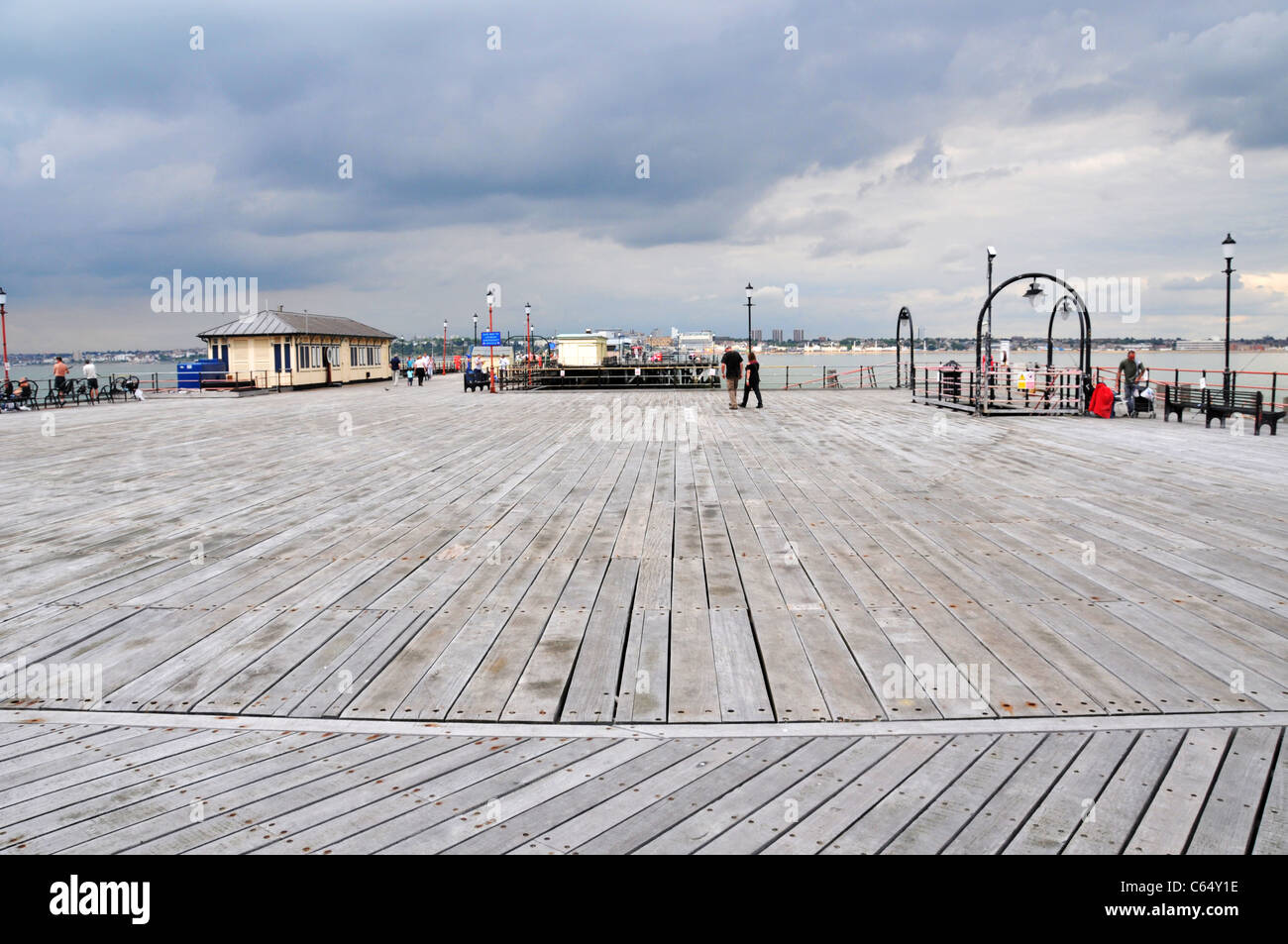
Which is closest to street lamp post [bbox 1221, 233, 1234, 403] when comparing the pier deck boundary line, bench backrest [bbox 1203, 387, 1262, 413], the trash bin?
bench backrest [bbox 1203, 387, 1262, 413]

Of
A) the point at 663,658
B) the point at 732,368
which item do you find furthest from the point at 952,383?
the point at 663,658

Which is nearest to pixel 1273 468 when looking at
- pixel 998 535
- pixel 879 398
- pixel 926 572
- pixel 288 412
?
pixel 998 535

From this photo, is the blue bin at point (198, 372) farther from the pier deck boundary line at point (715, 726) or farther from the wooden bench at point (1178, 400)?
the pier deck boundary line at point (715, 726)

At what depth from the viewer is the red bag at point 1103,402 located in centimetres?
1977

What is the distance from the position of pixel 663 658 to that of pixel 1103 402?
18.4 meters

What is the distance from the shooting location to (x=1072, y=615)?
528cm

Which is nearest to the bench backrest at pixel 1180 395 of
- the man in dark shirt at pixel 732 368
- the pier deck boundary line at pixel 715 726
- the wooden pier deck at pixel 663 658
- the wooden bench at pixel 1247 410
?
the wooden bench at pixel 1247 410

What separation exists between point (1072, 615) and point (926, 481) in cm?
533

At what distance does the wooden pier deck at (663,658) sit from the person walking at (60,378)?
19.9 metres

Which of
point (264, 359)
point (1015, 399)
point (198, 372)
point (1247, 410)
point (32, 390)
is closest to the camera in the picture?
point (1247, 410)

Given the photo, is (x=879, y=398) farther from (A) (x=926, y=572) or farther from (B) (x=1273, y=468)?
(A) (x=926, y=572)

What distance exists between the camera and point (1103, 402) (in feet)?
65.2

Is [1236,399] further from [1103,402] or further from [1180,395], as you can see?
[1103,402]

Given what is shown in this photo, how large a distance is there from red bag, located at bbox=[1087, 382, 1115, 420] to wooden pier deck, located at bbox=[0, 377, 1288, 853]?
9440 mm
